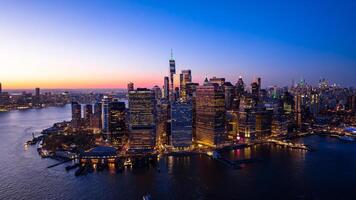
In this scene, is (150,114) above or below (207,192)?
above

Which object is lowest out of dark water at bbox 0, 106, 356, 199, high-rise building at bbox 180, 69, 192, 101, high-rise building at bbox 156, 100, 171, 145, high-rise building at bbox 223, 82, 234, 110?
dark water at bbox 0, 106, 356, 199

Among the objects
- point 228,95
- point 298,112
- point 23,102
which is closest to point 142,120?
point 228,95

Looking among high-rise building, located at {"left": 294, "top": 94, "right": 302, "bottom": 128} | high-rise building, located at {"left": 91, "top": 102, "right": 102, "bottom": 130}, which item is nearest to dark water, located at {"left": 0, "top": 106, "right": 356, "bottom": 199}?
high-rise building, located at {"left": 91, "top": 102, "right": 102, "bottom": 130}

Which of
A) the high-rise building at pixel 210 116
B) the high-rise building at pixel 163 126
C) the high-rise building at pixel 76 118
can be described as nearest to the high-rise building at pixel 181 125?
the high-rise building at pixel 210 116

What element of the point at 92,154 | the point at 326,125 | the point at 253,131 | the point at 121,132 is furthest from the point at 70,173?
the point at 326,125

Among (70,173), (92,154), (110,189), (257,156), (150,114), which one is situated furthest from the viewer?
(150,114)

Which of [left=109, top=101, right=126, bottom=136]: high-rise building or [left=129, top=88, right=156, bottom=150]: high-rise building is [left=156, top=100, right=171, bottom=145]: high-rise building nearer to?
[left=129, top=88, right=156, bottom=150]: high-rise building

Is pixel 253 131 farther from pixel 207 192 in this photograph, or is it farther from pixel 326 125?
pixel 207 192
